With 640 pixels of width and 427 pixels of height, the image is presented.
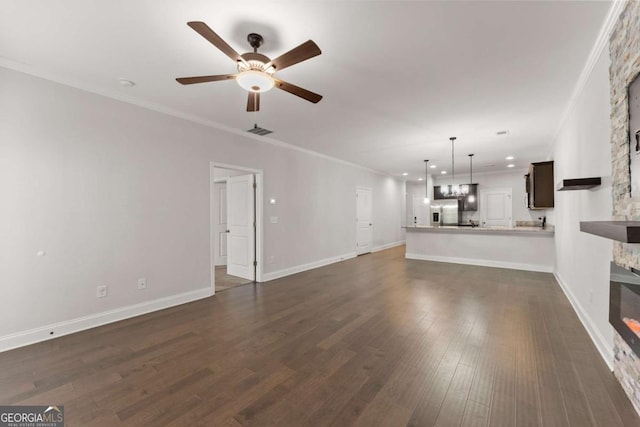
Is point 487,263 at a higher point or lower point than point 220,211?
lower

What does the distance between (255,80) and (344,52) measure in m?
0.91

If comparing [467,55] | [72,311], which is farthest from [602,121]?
[72,311]

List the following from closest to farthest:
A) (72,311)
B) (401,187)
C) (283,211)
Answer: (72,311)
(283,211)
(401,187)

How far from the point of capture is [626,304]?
1.86m

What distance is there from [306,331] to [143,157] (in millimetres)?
3142

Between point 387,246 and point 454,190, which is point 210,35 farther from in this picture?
point 454,190

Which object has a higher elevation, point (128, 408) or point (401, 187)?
point (401, 187)

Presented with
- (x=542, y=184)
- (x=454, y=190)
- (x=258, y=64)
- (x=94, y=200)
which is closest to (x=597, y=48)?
(x=258, y=64)

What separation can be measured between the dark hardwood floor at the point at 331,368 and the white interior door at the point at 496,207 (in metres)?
6.41

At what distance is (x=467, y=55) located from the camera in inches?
101

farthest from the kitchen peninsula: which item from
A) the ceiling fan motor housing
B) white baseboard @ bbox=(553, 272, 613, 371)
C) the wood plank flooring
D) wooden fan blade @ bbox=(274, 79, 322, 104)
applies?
the ceiling fan motor housing

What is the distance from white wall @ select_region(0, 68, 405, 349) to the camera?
2.74m

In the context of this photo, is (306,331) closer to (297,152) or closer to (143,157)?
(143,157)

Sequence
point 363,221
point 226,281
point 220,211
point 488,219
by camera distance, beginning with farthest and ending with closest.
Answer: point 488,219, point 363,221, point 220,211, point 226,281
